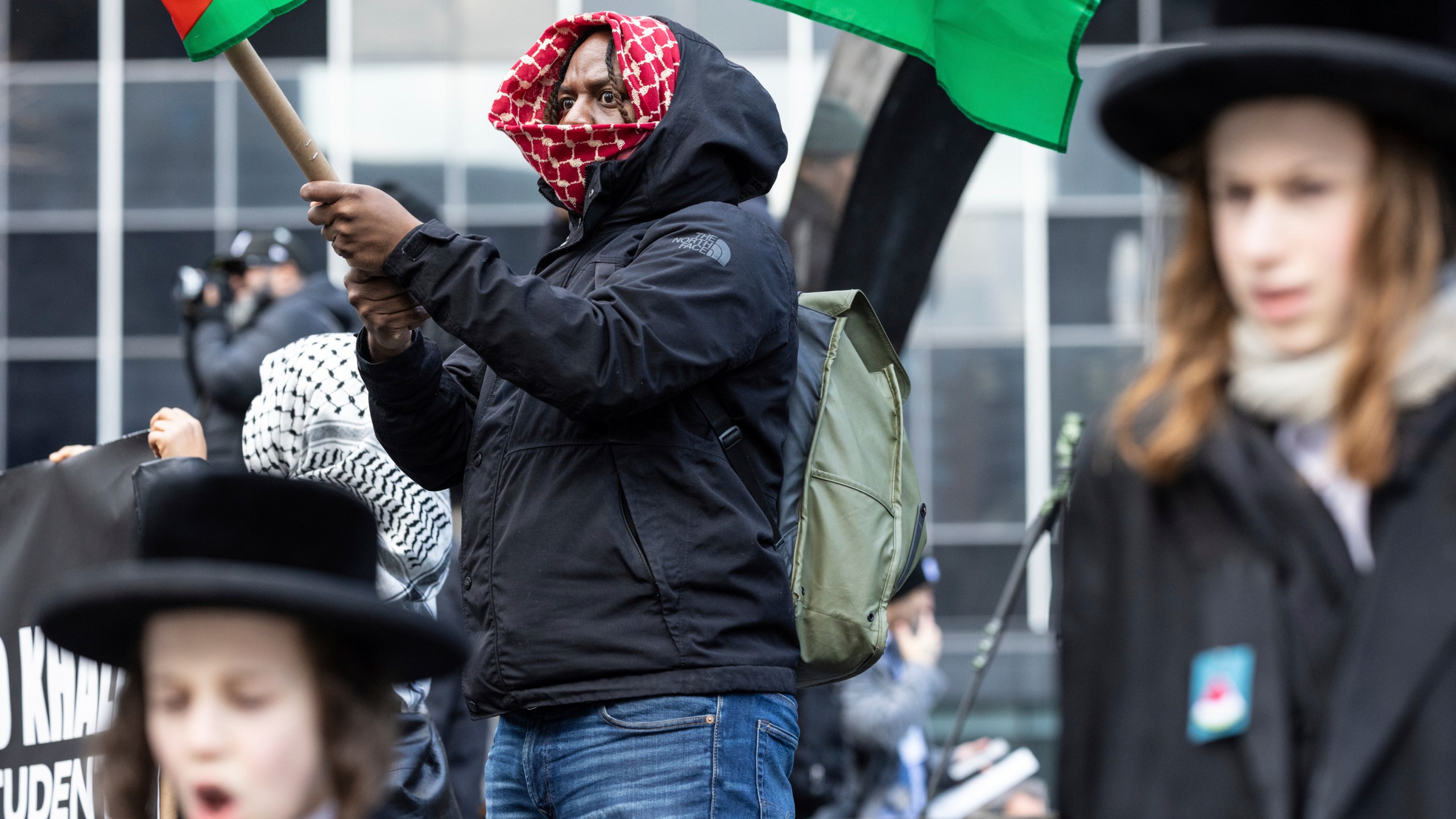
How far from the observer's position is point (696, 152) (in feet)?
9.77

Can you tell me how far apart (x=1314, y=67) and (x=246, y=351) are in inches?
159

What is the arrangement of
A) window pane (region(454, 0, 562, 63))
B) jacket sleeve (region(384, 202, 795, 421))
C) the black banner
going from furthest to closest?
window pane (region(454, 0, 562, 63)), the black banner, jacket sleeve (region(384, 202, 795, 421))

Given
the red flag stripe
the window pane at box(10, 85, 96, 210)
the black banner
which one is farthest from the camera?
the window pane at box(10, 85, 96, 210)

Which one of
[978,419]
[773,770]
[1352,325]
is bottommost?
[978,419]

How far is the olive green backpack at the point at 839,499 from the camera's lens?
9.89 feet

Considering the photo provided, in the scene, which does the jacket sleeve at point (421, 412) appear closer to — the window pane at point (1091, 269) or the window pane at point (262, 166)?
the window pane at point (1091, 269)

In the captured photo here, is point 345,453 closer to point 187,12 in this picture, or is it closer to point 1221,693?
point 187,12

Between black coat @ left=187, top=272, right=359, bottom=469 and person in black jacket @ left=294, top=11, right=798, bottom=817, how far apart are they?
84.2 inches

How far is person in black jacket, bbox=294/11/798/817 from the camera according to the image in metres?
2.70

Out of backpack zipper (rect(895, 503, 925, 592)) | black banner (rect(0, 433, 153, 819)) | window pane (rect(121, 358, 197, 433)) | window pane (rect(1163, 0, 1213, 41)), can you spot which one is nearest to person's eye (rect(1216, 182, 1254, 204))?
backpack zipper (rect(895, 503, 925, 592))

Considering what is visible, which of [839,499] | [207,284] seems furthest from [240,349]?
[839,499]

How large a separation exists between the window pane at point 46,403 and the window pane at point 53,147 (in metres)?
1.32

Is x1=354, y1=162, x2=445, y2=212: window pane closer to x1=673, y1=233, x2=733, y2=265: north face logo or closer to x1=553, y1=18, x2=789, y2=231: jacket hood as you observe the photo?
x1=553, y1=18, x2=789, y2=231: jacket hood

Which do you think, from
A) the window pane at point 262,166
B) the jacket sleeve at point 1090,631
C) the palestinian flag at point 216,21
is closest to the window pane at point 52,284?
the window pane at point 262,166
